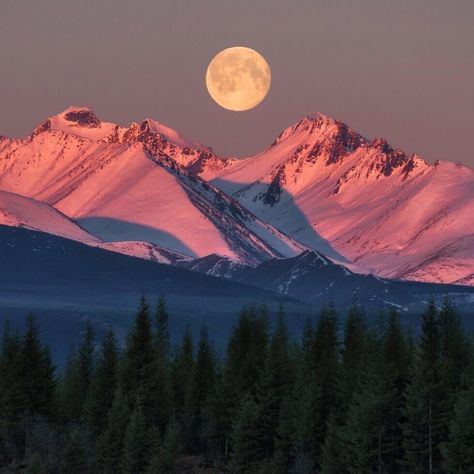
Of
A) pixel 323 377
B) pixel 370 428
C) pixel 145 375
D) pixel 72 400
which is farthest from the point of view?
pixel 72 400

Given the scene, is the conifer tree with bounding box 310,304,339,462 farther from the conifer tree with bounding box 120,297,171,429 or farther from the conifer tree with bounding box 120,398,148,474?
the conifer tree with bounding box 120,398,148,474

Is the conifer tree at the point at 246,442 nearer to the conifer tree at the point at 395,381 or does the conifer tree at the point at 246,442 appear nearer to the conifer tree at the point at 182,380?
the conifer tree at the point at 395,381

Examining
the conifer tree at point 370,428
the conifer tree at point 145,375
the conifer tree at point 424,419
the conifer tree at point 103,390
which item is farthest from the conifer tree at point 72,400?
the conifer tree at point 424,419

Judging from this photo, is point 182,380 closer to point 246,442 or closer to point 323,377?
point 323,377

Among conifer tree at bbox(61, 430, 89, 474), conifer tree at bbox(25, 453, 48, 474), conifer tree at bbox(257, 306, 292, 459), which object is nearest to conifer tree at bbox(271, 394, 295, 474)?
conifer tree at bbox(257, 306, 292, 459)

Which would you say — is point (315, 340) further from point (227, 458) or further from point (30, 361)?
point (30, 361)

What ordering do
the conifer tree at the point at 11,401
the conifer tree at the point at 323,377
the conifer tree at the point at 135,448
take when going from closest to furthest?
the conifer tree at the point at 323,377 < the conifer tree at the point at 135,448 < the conifer tree at the point at 11,401

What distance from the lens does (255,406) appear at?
16112cm

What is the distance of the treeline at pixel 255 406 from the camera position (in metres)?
147

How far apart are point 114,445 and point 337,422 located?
1911 cm

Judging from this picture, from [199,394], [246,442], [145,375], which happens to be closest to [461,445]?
[246,442]

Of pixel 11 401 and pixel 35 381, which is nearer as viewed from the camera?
pixel 11 401

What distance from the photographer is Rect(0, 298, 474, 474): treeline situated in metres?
147

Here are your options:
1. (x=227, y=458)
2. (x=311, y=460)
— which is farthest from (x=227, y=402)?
(x=311, y=460)
